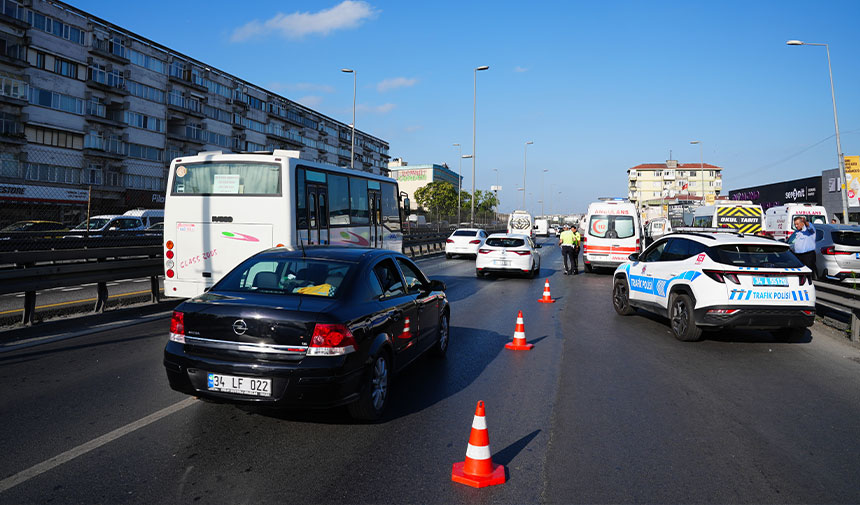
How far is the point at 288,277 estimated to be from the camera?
5281mm

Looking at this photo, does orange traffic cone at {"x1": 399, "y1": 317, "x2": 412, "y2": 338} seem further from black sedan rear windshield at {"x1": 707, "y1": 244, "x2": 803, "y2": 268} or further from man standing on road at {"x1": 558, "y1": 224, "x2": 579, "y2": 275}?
man standing on road at {"x1": 558, "y1": 224, "x2": 579, "y2": 275}

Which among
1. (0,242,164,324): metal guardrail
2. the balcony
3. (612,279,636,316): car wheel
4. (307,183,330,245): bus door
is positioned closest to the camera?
(0,242,164,324): metal guardrail

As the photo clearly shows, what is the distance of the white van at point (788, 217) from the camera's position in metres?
25.8

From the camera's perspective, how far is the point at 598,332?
9.66m

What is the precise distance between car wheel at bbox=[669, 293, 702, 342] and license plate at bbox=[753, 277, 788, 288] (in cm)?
91

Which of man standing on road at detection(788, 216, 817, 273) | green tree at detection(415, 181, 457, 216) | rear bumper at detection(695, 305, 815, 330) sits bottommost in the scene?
rear bumper at detection(695, 305, 815, 330)

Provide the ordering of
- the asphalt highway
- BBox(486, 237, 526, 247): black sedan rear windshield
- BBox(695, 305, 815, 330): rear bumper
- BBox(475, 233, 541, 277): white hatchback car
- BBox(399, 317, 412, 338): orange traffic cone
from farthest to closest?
BBox(486, 237, 526, 247): black sedan rear windshield
BBox(475, 233, 541, 277): white hatchback car
BBox(695, 305, 815, 330): rear bumper
BBox(399, 317, 412, 338): orange traffic cone
the asphalt highway

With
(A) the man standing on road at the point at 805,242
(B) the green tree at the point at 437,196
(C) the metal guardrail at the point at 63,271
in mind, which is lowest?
(C) the metal guardrail at the point at 63,271

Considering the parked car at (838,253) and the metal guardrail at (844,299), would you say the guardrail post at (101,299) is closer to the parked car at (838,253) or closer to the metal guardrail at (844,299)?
the metal guardrail at (844,299)

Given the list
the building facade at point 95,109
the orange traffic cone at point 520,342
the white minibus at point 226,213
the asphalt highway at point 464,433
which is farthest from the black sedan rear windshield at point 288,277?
the building facade at point 95,109

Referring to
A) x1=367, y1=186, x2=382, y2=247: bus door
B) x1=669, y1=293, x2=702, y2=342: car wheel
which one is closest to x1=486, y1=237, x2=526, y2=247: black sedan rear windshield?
x1=367, y1=186, x2=382, y2=247: bus door

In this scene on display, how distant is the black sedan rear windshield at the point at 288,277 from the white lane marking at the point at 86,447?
44.4 inches

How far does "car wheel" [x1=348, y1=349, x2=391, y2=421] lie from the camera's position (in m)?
4.77

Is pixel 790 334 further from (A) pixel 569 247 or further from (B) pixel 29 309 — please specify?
(A) pixel 569 247
